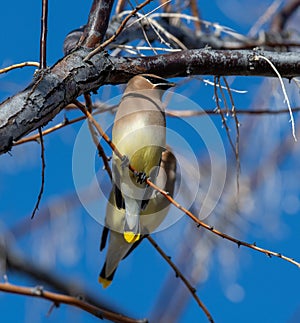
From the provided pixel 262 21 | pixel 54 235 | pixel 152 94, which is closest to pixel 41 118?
pixel 152 94

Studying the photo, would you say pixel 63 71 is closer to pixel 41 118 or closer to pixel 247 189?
pixel 41 118

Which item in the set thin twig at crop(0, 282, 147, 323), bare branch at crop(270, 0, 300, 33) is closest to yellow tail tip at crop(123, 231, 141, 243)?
bare branch at crop(270, 0, 300, 33)

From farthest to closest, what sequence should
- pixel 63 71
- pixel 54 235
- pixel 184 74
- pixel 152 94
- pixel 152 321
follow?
pixel 54 235
pixel 152 94
pixel 152 321
pixel 184 74
pixel 63 71

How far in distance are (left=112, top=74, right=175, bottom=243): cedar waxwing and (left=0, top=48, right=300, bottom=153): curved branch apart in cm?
33

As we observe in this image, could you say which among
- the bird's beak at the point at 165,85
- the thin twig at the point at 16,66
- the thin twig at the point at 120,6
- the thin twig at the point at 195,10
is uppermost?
the thin twig at the point at 195,10

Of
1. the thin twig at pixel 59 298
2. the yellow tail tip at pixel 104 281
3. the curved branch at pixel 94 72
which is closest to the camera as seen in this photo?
the thin twig at pixel 59 298

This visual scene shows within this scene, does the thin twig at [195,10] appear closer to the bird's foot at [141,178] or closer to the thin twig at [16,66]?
the bird's foot at [141,178]

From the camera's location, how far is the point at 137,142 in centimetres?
287

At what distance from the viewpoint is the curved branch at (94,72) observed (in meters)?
2.04

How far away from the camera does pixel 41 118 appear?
82.0 inches

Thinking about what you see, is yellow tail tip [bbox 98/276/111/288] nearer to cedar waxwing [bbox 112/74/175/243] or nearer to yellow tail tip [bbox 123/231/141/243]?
yellow tail tip [bbox 123/231/141/243]

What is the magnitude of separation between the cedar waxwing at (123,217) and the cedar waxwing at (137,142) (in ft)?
0.30

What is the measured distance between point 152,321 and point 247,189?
2.61 feet

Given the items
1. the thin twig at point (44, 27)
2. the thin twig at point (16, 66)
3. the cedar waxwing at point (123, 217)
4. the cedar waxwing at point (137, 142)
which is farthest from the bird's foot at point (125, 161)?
the thin twig at point (44, 27)
